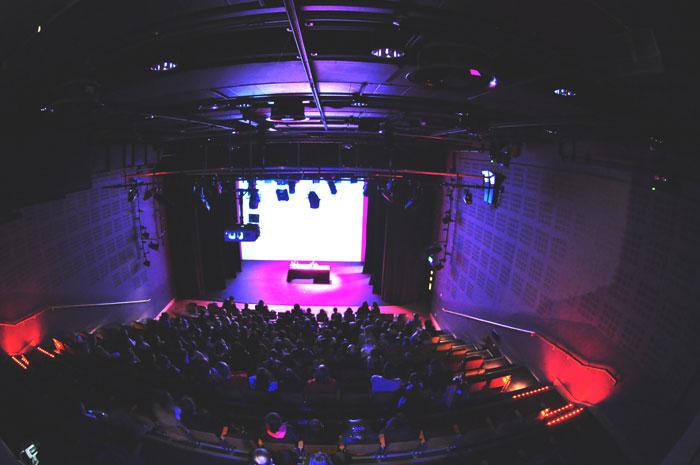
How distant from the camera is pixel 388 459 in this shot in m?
4.57

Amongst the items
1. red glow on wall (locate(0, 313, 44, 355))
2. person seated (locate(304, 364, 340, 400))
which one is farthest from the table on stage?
person seated (locate(304, 364, 340, 400))

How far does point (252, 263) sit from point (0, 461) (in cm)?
1486

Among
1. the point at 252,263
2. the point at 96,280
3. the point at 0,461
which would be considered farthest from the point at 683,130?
the point at 252,263

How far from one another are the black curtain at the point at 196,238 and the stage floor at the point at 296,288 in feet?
2.67

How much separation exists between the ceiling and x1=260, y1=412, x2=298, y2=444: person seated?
4478 millimetres

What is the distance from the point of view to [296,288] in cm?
1480

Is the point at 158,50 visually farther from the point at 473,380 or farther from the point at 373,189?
the point at 373,189

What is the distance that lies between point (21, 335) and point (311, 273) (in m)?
9.53

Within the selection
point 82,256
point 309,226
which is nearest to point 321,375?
point 82,256

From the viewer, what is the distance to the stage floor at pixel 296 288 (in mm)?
13914

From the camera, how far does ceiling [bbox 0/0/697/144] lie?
243 centimetres

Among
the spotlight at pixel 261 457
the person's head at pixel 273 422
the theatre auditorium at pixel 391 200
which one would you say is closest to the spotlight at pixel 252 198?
the theatre auditorium at pixel 391 200

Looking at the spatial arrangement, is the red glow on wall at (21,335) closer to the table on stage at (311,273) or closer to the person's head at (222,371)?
the person's head at (222,371)

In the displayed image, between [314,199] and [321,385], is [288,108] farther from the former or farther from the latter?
[314,199]
